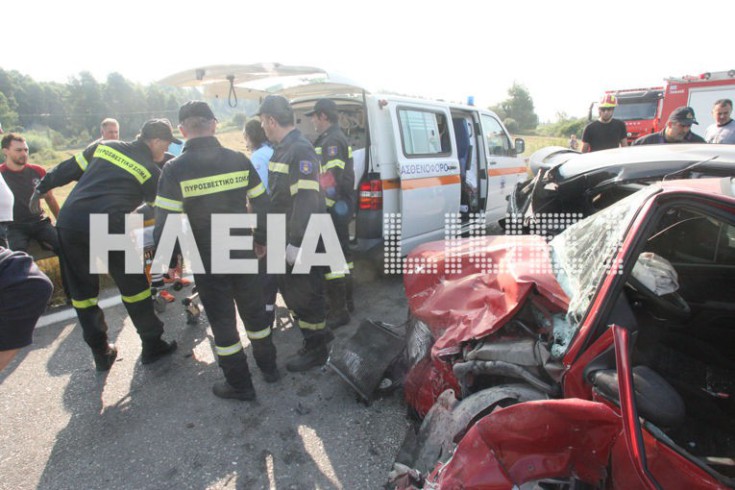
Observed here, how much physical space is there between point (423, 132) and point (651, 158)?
8.18 feet

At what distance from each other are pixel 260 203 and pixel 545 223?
7.15 feet

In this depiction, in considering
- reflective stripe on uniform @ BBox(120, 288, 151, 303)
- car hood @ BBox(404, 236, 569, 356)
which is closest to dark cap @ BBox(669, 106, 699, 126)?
car hood @ BBox(404, 236, 569, 356)

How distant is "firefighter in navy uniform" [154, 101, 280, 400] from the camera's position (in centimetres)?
254

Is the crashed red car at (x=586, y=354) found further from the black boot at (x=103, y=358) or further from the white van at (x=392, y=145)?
the black boot at (x=103, y=358)

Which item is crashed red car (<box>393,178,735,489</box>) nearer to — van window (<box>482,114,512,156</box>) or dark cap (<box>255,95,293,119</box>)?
dark cap (<box>255,95,293,119</box>)

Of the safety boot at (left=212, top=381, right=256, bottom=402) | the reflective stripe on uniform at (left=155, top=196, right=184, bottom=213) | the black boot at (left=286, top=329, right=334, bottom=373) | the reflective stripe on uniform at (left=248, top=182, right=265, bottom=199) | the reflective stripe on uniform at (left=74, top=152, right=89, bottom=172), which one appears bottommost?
the safety boot at (left=212, top=381, right=256, bottom=402)

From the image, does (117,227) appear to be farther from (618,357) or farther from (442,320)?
(618,357)

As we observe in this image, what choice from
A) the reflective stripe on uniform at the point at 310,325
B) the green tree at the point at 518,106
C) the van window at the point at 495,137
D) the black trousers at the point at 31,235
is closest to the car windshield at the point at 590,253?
the reflective stripe on uniform at the point at 310,325

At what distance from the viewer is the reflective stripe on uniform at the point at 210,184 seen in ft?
8.31

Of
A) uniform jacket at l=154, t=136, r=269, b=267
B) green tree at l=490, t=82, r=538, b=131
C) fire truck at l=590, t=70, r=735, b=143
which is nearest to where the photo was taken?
uniform jacket at l=154, t=136, r=269, b=267

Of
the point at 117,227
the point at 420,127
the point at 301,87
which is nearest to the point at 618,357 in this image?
the point at 117,227

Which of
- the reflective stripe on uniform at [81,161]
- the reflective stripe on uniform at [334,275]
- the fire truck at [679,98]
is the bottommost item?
the reflective stripe on uniform at [334,275]

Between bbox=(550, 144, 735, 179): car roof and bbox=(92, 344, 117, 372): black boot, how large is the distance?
146 inches

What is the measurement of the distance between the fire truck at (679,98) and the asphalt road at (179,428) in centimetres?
1139
